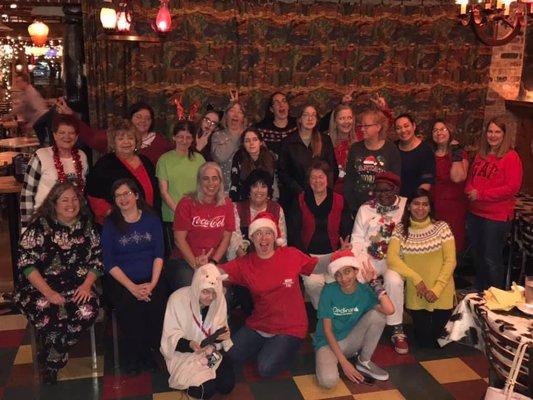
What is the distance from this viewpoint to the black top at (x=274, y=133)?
467 centimetres

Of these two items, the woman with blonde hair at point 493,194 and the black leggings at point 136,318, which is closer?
the black leggings at point 136,318

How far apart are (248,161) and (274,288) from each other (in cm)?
111

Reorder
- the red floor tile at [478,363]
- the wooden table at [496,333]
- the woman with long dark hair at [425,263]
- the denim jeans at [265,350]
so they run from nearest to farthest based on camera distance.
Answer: the wooden table at [496,333] < the denim jeans at [265,350] < the red floor tile at [478,363] < the woman with long dark hair at [425,263]

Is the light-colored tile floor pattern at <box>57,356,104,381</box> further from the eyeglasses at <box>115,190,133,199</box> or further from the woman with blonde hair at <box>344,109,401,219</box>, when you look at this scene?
the woman with blonde hair at <box>344,109,401,219</box>

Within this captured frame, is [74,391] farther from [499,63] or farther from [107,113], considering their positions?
[499,63]

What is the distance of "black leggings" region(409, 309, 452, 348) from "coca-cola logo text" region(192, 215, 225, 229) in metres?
1.46

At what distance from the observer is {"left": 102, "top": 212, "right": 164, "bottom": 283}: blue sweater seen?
346cm

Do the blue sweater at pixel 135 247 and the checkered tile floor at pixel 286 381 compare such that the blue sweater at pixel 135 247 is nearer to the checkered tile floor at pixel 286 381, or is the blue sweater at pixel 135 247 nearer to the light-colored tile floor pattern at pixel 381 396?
the checkered tile floor at pixel 286 381

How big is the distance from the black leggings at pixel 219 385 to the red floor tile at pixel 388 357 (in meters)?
1.02

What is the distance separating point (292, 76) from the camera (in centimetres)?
606

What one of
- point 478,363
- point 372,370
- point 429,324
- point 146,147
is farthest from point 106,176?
point 478,363

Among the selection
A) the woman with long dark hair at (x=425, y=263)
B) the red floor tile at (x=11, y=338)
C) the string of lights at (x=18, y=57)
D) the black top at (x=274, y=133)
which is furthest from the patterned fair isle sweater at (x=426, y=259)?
the string of lights at (x=18, y=57)

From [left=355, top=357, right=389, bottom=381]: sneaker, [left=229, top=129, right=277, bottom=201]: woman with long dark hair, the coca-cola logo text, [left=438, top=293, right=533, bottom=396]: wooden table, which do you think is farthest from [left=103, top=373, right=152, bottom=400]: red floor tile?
[left=438, top=293, right=533, bottom=396]: wooden table

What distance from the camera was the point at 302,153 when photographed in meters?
4.46
